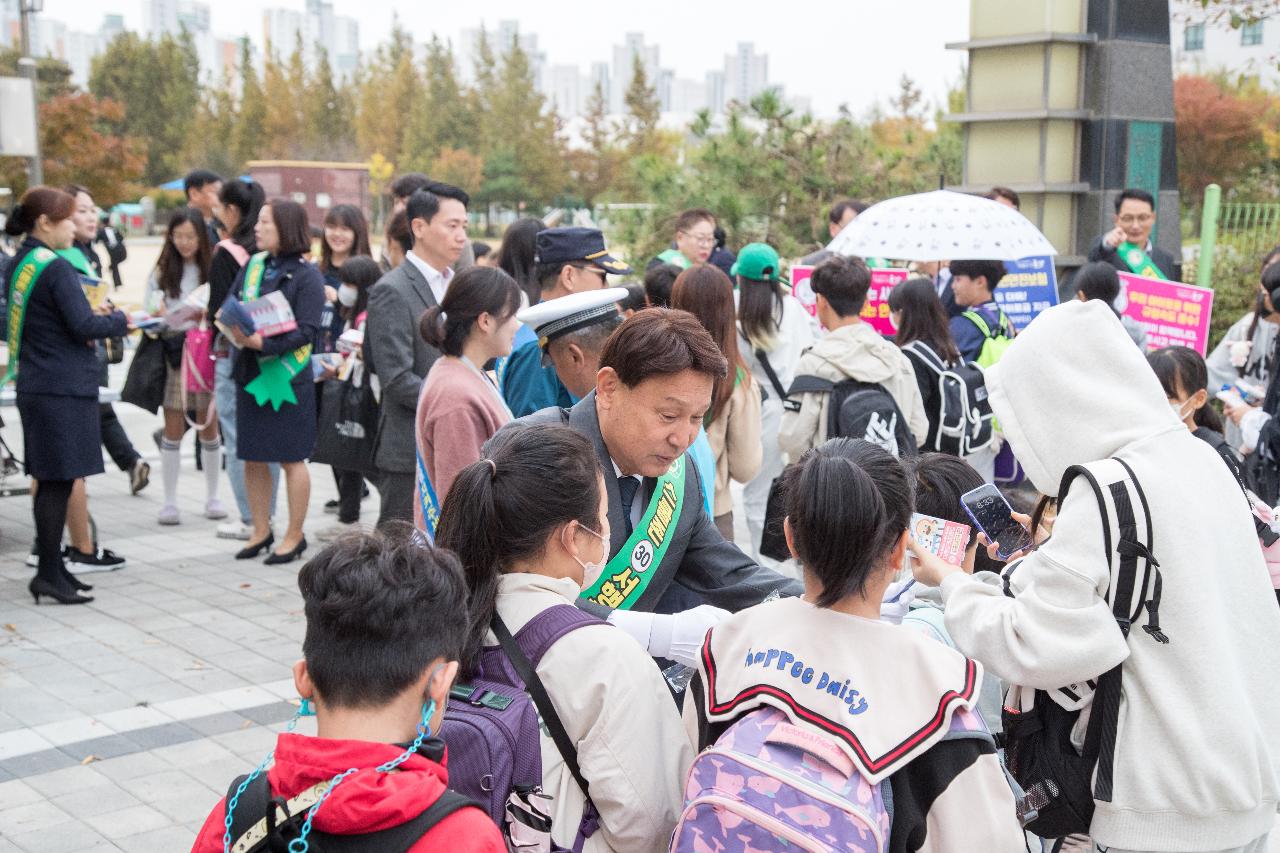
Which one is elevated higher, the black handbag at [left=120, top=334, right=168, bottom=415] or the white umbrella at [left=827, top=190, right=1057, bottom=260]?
the white umbrella at [left=827, top=190, right=1057, bottom=260]

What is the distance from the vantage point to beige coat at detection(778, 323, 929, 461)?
17.1ft

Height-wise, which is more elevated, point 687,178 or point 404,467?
point 687,178

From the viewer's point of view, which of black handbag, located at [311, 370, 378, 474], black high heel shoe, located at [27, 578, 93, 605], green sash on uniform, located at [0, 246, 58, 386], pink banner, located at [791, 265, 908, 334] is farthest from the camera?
pink banner, located at [791, 265, 908, 334]

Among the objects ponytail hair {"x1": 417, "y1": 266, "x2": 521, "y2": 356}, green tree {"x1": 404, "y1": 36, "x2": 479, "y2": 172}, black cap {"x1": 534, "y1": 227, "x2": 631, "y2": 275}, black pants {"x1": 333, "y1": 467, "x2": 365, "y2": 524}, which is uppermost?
green tree {"x1": 404, "y1": 36, "x2": 479, "y2": 172}

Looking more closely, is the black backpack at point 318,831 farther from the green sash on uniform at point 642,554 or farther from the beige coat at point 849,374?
the beige coat at point 849,374

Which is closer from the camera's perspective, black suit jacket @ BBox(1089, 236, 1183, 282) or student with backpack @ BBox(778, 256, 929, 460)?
student with backpack @ BBox(778, 256, 929, 460)

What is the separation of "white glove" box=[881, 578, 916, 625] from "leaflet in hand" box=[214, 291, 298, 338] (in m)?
4.83

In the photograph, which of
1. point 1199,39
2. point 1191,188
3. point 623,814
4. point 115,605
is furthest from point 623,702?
point 1199,39

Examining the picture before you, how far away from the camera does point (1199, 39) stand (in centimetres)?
6550

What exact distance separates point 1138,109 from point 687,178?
5296 mm

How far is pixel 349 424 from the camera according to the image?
22.2ft

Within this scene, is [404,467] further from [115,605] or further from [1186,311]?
[1186,311]

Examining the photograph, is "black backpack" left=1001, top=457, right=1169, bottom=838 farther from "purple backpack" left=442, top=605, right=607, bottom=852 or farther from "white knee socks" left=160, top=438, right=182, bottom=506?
"white knee socks" left=160, top=438, right=182, bottom=506

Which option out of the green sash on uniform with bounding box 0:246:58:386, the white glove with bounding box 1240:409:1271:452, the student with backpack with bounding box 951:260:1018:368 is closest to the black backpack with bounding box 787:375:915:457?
the student with backpack with bounding box 951:260:1018:368
